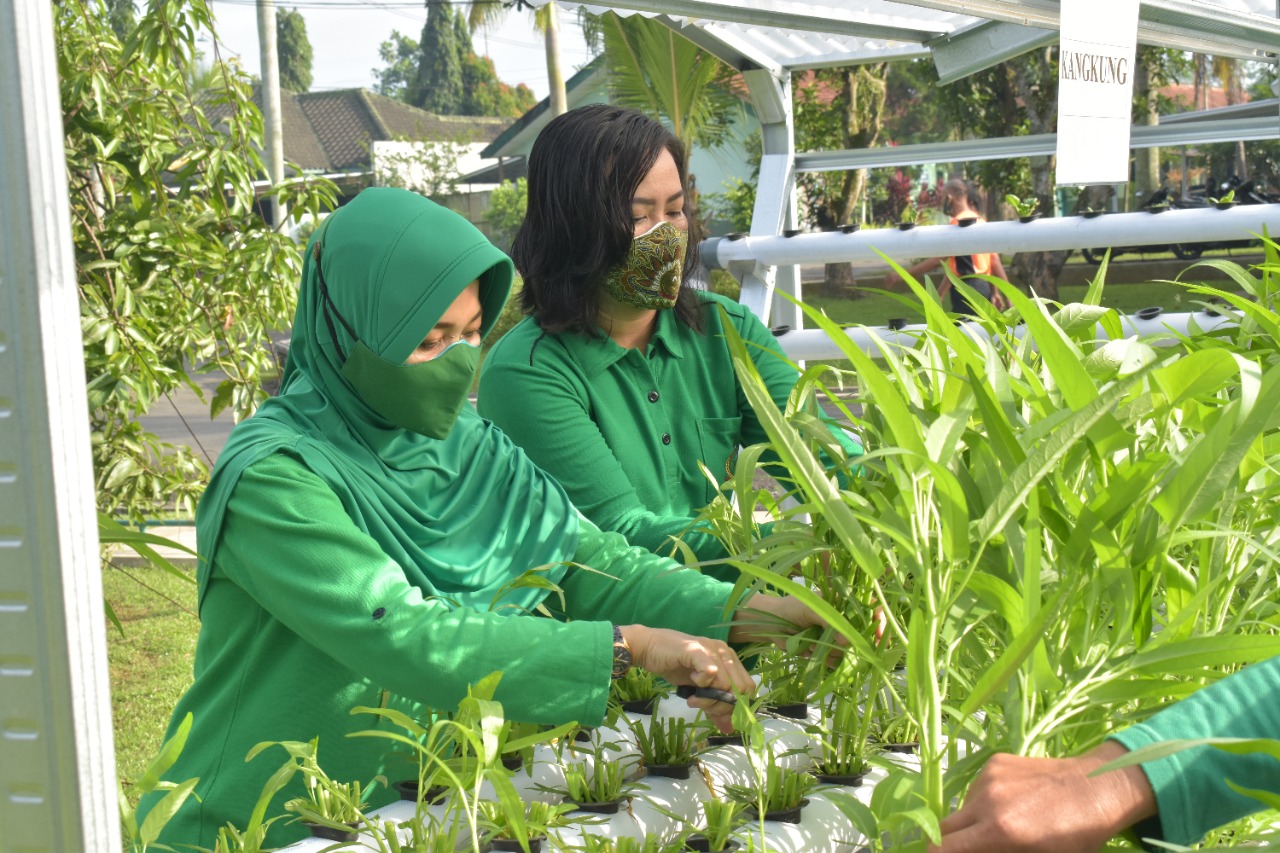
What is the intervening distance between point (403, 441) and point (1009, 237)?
1.62 meters

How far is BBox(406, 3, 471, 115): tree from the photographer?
64625 millimetres

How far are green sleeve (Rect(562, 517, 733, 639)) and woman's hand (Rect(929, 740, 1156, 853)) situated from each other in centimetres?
60

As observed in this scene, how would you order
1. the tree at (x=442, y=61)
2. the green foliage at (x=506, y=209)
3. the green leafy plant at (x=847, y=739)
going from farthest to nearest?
the tree at (x=442, y=61)
the green foliage at (x=506, y=209)
the green leafy plant at (x=847, y=739)

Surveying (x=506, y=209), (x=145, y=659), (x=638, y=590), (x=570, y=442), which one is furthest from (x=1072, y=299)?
(x=638, y=590)

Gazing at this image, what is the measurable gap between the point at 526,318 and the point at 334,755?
93cm

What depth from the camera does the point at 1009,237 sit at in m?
2.61

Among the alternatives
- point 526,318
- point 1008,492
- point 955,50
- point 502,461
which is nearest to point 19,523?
point 1008,492

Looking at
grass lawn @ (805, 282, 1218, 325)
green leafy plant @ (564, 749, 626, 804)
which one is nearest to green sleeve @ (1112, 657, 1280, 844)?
green leafy plant @ (564, 749, 626, 804)

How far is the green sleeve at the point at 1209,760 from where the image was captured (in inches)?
27.4

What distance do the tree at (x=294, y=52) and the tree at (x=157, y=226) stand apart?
217ft

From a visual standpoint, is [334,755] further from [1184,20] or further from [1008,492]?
[1184,20]

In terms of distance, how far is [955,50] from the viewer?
2996 mm

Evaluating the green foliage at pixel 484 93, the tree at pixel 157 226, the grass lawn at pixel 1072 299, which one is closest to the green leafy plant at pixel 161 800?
the tree at pixel 157 226

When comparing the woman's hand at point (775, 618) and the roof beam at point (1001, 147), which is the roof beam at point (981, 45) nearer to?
the roof beam at point (1001, 147)
